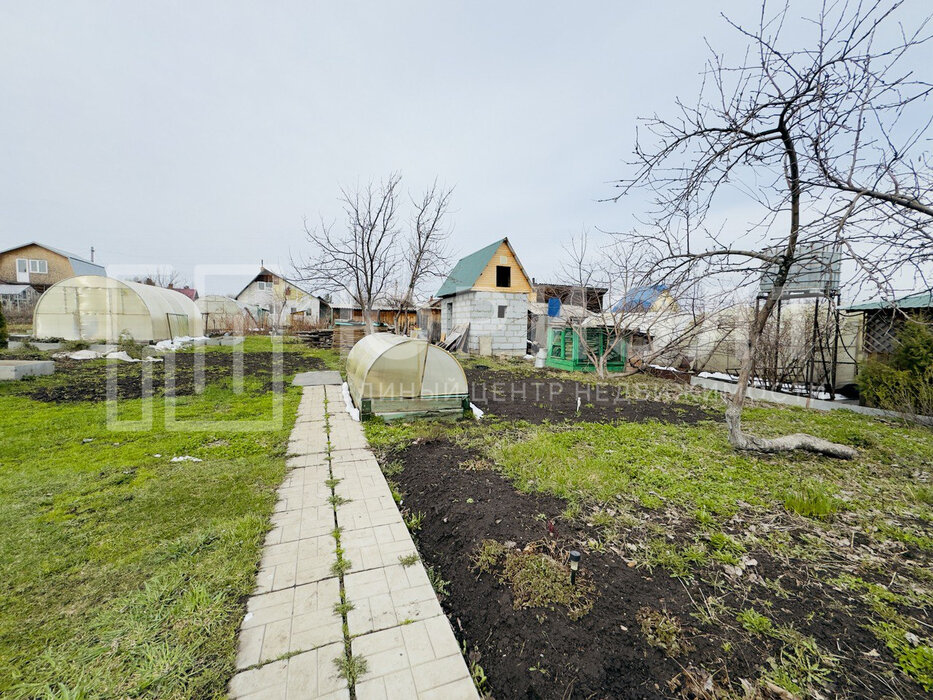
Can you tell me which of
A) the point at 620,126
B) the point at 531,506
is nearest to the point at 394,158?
the point at 620,126

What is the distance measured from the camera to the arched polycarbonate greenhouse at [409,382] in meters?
6.54

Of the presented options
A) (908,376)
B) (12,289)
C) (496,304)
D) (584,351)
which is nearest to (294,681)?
(908,376)

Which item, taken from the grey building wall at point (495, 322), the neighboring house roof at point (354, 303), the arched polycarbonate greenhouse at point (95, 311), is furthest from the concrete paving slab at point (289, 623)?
the arched polycarbonate greenhouse at point (95, 311)

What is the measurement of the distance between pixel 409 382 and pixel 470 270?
1310cm

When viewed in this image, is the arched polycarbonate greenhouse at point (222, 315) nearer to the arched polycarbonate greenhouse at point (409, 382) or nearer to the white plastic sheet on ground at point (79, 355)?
the white plastic sheet on ground at point (79, 355)

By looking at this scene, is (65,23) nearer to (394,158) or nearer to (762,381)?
(394,158)

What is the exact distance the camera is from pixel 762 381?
10531 millimetres

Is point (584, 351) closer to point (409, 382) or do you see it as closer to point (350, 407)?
point (409, 382)

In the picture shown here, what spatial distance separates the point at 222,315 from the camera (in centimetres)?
2659

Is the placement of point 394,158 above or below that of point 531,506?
above

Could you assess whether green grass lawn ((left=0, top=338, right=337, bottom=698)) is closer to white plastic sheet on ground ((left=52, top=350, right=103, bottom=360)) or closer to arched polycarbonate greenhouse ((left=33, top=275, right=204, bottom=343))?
white plastic sheet on ground ((left=52, top=350, right=103, bottom=360))

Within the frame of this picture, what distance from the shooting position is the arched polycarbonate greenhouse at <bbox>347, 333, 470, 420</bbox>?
6.54 m

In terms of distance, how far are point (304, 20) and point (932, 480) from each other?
1253 cm

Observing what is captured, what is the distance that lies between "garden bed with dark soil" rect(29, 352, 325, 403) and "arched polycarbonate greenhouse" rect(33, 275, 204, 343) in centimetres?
382
